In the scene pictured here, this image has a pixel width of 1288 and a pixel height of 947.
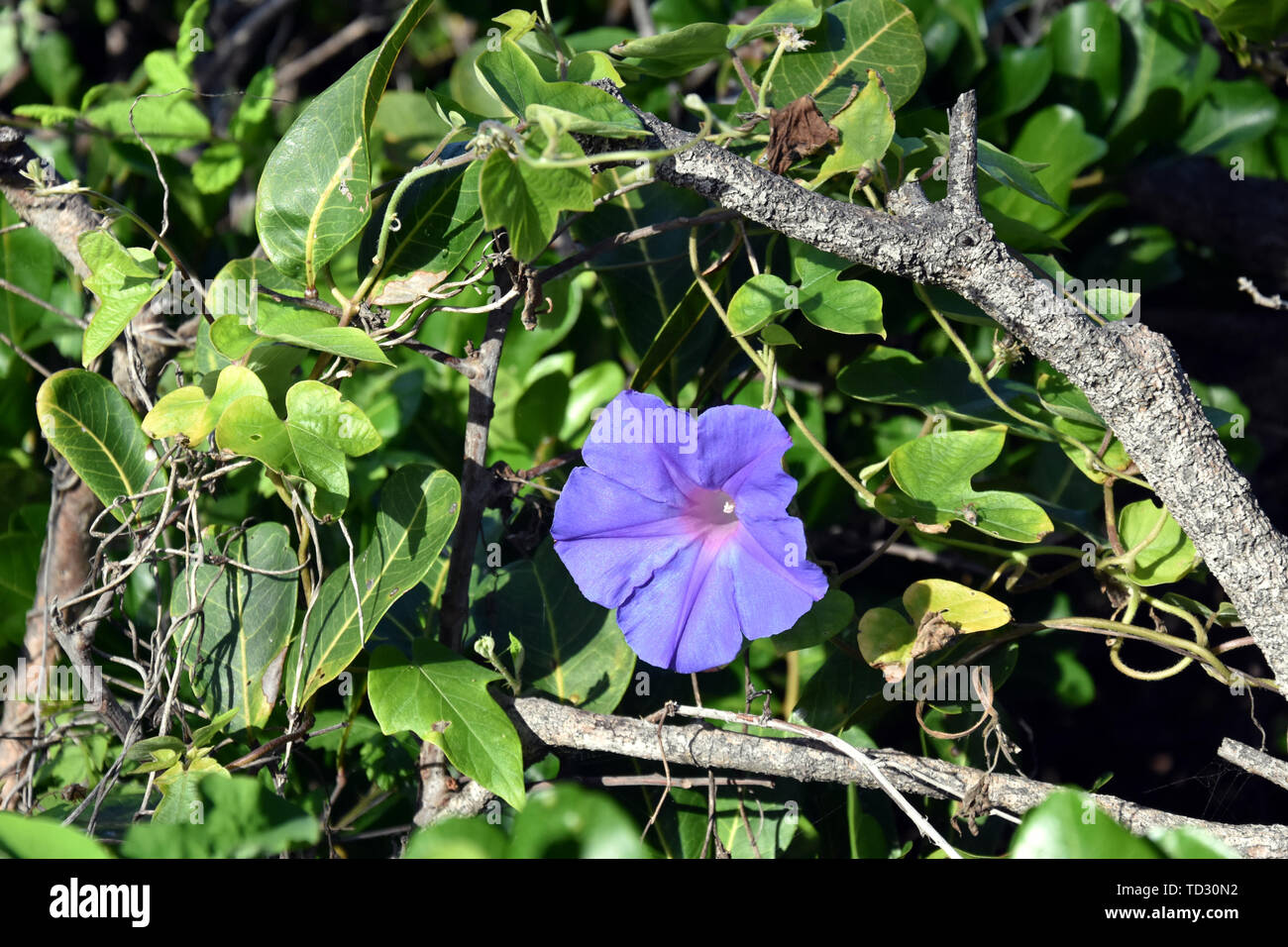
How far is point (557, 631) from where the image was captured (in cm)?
124

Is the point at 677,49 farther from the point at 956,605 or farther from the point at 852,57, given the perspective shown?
the point at 956,605

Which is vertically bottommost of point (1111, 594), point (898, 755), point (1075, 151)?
point (898, 755)

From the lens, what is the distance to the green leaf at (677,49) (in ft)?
3.46

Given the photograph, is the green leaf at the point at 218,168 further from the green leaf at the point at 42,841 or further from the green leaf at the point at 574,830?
the green leaf at the point at 574,830

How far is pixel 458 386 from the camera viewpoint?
1613mm

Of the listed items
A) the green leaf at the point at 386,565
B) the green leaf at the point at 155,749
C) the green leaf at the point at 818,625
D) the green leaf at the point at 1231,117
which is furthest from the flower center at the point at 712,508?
the green leaf at the point at 1231,117

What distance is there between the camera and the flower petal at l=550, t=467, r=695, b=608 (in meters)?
1.07

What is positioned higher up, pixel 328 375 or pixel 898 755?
pixel 328 375

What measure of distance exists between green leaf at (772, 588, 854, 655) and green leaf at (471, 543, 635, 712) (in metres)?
0.21

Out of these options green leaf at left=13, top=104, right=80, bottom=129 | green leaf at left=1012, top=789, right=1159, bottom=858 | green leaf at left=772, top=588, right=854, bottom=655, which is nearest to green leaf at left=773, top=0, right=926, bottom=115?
green leaf at left=772, top=588, right=854, bottom=655

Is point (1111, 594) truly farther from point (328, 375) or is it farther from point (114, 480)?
point (114, 480)
